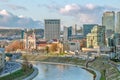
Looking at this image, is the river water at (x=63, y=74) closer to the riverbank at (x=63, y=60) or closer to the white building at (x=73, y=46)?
the riverbank at (x=63, y=60)

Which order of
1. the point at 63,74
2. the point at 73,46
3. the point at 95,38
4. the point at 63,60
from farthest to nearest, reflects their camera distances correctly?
the point at 73,46 < the point at 95,38 < the point at 63,60 < the point at 63,74

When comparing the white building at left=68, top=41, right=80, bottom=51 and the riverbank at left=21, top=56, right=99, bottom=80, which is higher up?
the white building at left=68, top=41, right=80, bottom=51

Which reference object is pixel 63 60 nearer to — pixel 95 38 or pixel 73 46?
pixel 73 46

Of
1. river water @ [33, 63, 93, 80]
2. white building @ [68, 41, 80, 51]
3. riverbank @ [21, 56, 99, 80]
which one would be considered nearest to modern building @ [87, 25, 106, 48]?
white building @ [68, 41, 80, 51]

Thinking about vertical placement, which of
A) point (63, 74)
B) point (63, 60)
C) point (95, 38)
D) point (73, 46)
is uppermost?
point (95, 38)

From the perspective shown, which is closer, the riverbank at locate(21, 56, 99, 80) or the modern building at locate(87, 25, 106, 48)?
the riverbank at locate(21, 56, 99, 80)

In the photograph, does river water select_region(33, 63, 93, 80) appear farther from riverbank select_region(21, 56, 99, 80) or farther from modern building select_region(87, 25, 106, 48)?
modern building select_region(87, 25, 106, 48)

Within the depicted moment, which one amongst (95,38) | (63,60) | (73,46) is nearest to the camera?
(63,60)

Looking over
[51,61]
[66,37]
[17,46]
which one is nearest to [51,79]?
[51,61]

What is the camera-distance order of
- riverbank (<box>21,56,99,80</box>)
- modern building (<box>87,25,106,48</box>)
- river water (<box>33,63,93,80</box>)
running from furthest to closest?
modern building (<box>87,25,106,48</box>) → riverbank (<box>21,56,99,80</box>) → river water (<box>33,63,93,80</box>)

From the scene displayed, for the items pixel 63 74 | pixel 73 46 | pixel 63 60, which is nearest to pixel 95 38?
pixel 73 46

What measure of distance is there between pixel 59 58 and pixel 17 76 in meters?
48.4

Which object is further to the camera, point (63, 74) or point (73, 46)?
point (73, 46)

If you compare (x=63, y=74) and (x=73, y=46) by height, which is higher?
(x=73, y=46)
